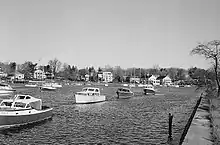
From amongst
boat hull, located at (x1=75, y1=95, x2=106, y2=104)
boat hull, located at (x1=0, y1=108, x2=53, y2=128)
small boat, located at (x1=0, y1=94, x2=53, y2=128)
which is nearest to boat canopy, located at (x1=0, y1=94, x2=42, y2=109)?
small boat, located at (x1=0, y1=94, x2=53, y2=128)

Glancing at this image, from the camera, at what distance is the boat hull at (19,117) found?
23577 mm

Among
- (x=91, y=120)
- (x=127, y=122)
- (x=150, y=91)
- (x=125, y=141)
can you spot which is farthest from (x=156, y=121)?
(x=150, y=91)

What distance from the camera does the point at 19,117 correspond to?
24.6 metres

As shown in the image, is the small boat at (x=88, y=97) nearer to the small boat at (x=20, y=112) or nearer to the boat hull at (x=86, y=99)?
the boat hull at (x=86, y=99)

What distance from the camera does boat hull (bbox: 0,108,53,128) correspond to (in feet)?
77.4

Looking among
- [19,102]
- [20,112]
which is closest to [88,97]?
[19,102]

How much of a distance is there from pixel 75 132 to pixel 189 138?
11206 mm

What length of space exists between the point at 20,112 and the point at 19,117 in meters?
0.53

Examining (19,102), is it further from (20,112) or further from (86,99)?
(86,99)

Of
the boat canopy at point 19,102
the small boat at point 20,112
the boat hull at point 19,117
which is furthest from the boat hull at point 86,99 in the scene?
the boat canopy at point 19,102

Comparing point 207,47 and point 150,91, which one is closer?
point 207,47

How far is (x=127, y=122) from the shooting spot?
95.8ft

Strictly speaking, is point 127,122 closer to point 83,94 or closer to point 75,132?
point 75,132

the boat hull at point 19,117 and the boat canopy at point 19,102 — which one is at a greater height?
the boat canopy at point 19,102
